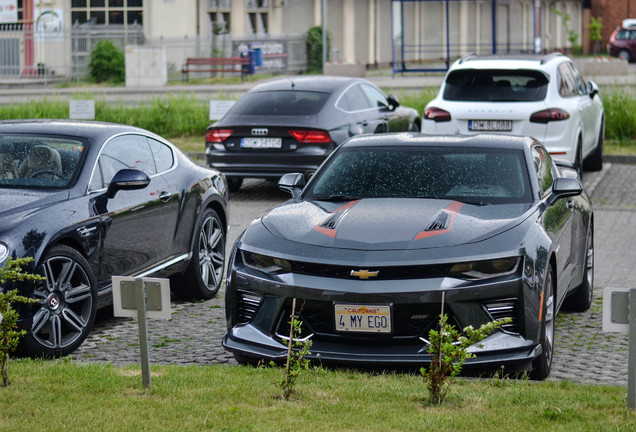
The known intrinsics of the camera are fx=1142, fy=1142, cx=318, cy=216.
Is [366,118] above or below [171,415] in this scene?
above

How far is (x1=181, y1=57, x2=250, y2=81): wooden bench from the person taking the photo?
137ft

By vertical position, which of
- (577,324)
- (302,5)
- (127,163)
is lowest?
(577,324)

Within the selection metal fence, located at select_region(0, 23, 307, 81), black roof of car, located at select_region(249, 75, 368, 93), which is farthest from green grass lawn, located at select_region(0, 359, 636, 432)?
metal fence, located at select_region(0, 23, 307, 81)

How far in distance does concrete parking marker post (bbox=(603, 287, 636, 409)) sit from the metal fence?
3716 centimetres

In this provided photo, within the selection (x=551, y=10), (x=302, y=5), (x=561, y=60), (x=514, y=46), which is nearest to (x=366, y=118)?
(x=561, y=60)

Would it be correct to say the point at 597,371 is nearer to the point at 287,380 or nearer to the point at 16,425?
the point at 287,380

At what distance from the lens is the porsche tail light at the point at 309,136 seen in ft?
49.2

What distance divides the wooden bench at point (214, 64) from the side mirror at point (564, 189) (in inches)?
1324

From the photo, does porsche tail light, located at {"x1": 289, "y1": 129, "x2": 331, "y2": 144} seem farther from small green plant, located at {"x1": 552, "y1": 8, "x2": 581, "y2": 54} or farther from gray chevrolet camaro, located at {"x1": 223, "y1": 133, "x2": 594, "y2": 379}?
small green plant, located at {"x1": 552, "y1": 8, "x2": 581, "y2": 54}

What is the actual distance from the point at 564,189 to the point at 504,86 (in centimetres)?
756

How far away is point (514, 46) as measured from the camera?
187ft

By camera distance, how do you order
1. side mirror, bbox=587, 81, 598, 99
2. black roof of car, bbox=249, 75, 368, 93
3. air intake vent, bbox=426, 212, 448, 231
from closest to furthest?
1. air intake vent, bbox=426, 212, 448, 231
2. black roof of car, bbox=249, 75, 368, 93
3. side mirror, bbox=587, 81, 598, 99

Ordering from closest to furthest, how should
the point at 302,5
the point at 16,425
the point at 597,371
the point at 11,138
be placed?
1. the point at 16,425
2. the point at 597,371
3. the point at 11,138
4. the point at 302,5

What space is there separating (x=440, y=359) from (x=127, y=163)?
400 cm
